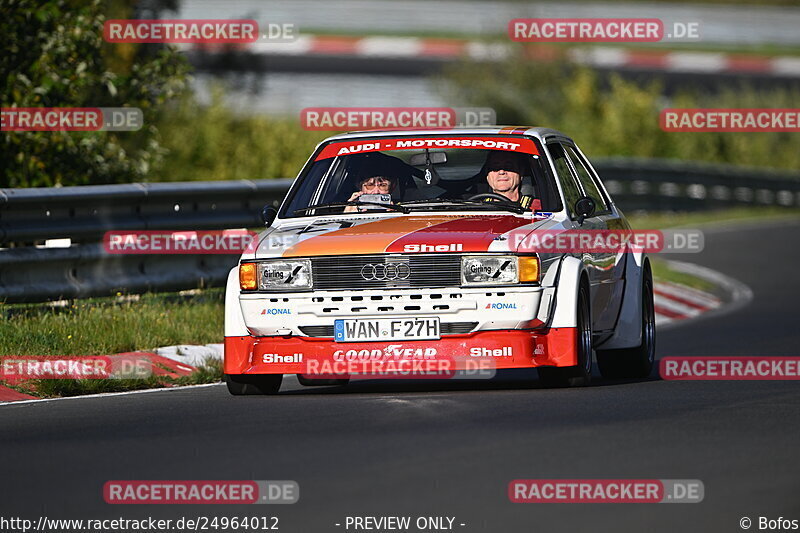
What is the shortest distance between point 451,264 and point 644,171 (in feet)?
74.6

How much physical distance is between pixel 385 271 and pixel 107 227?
14.2 ft

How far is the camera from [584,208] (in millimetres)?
11031

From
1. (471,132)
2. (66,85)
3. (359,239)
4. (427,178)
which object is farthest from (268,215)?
(66,85)

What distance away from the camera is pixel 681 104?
41562mm

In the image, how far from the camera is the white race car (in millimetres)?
10086

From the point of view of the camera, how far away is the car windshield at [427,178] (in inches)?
435

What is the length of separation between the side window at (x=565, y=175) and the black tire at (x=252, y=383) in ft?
7.02

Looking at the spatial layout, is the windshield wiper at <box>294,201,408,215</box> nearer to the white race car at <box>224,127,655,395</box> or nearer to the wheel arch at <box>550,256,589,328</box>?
the white race car at <box>224,127,655,395</box>

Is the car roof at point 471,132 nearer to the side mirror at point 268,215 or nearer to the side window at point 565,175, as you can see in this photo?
the side window at point 565,175

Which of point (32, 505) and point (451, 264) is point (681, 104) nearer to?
point (451, 264)

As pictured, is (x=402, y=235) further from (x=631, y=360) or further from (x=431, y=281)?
(x=631, y=360)

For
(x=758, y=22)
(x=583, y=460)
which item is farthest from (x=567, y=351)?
(x=758, y=22)

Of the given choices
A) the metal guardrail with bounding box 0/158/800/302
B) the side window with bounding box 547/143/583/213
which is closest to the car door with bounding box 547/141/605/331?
the side window with bounding box 547/143/583/213

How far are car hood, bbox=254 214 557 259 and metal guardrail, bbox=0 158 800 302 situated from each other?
105 centimetres
